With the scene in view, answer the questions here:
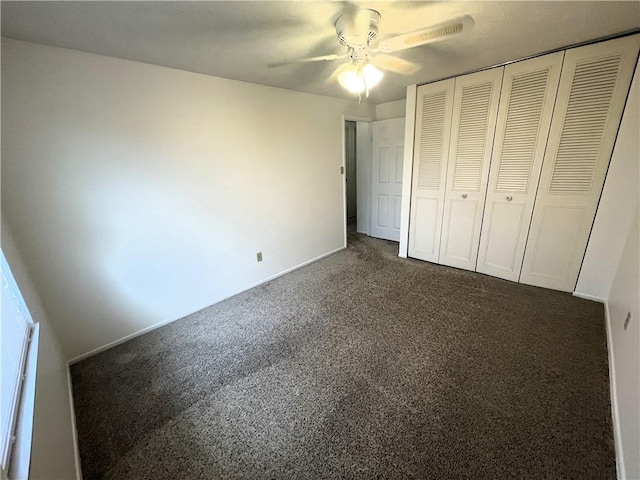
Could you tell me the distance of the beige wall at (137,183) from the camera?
70.2 inches

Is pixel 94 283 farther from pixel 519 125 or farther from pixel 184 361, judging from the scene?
pixel 519 125

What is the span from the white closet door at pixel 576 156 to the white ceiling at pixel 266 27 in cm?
25

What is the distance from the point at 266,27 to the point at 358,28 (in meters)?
0.55

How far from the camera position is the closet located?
2.27 metres

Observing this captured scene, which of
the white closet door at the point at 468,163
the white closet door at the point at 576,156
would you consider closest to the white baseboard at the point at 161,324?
the white closet door at the point at 468,163

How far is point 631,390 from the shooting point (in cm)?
131

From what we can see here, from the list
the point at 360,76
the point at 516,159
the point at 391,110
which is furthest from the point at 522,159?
the point at 391,110

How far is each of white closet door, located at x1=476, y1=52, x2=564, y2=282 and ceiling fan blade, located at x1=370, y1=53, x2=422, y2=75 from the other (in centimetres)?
90

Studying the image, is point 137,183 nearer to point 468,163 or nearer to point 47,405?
point 47,405

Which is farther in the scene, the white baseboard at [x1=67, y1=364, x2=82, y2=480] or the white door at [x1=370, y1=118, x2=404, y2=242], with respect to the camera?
the white door at [x1=370, y1=118, x2=404, y2=242]

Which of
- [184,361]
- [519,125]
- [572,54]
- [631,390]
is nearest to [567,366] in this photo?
[631,390]

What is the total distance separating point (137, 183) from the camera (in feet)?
7.23

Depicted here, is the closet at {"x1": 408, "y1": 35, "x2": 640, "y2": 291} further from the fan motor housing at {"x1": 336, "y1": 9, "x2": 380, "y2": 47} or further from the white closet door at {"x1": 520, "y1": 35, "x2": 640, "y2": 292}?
the fan motor housing at {"x1": 336, "y1": 9, "x2": 380, "y2": 47}

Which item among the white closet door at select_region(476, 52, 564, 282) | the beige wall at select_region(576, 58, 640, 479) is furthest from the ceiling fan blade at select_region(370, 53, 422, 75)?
the beige wall at select_region(576, 58, 640, 479)
